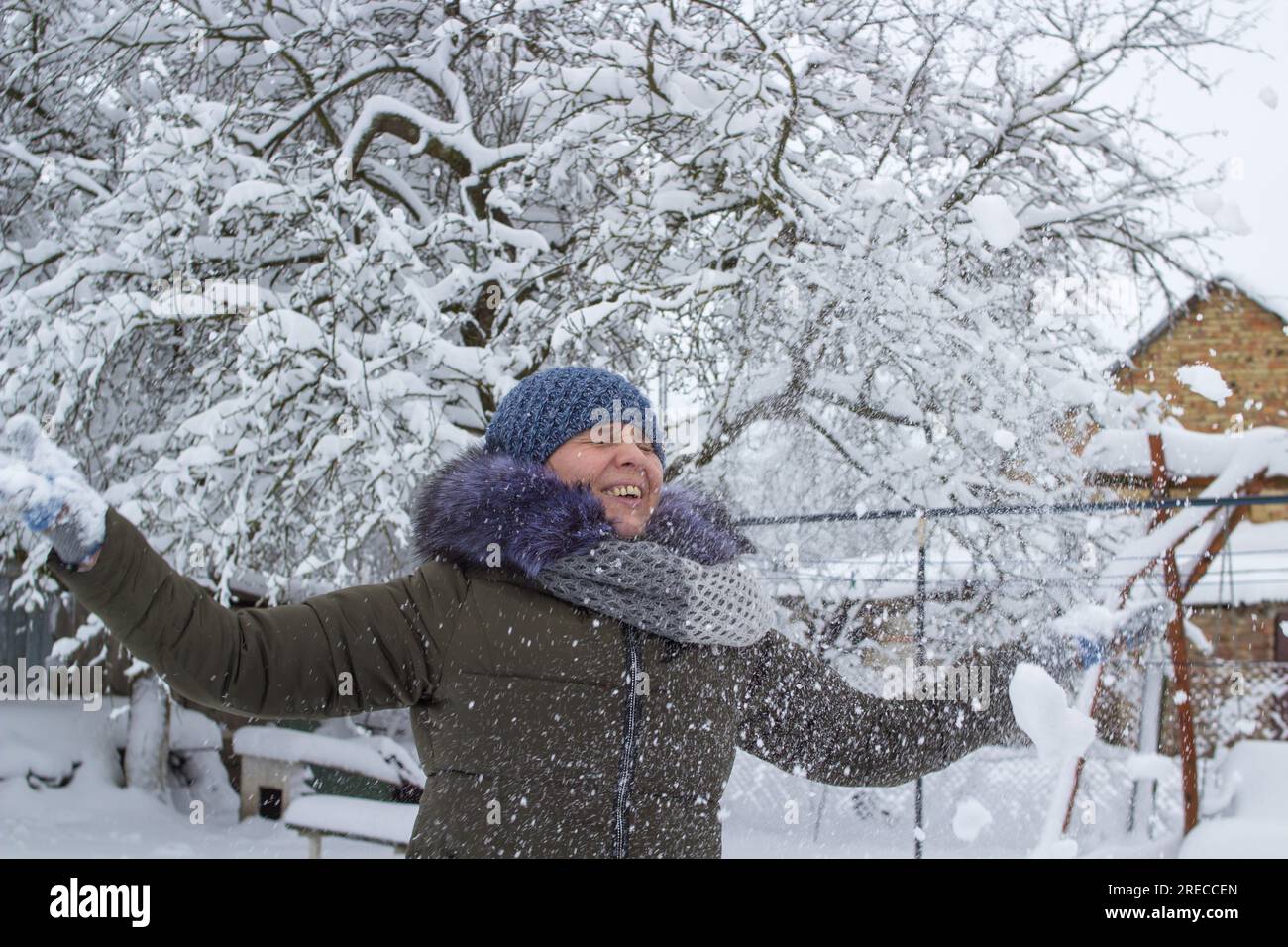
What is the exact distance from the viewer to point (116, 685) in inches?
353

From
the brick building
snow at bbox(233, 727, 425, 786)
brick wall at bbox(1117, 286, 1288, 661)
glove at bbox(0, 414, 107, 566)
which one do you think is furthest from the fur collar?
brick wall at bbox(1117, 286, 1288, 661)

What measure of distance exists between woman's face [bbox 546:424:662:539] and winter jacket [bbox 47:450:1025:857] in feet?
0.30

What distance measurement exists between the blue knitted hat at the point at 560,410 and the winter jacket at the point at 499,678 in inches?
3.5

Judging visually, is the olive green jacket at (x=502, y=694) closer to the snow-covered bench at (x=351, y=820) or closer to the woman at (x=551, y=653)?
the woman at (x=551, y=653)

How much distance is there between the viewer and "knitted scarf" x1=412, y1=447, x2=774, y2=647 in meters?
1.73

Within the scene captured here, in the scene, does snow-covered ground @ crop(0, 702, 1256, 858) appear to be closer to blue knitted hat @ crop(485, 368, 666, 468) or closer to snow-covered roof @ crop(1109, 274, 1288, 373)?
blue knitted hat @ crop(485, 368, 666, 468)

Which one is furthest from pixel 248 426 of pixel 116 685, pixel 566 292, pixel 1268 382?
pixel 1268 382

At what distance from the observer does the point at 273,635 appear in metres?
1.53

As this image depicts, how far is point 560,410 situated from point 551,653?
1.57 ft

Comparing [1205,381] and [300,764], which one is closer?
[1205,381]

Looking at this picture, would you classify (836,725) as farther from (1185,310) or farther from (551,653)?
(1185,310)

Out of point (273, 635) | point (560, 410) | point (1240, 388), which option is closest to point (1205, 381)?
point (560, 410)
